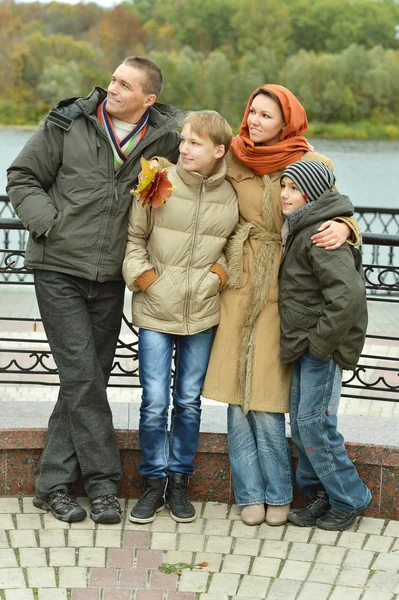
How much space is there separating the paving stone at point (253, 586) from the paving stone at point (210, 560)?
0.44 ft

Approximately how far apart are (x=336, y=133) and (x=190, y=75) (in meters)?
5.27

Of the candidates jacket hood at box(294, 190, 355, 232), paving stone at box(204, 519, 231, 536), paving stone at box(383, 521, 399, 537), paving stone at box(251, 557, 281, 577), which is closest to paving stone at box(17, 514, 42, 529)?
paving stone at box(204, 519, 231, 536)

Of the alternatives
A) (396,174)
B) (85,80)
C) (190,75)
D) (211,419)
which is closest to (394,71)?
(396,174)

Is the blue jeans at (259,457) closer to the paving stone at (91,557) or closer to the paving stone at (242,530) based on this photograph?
the paving stone at (242,530)

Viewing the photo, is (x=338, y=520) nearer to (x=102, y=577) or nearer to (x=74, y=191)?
(x=102, y=577)

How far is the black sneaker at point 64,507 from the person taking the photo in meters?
3.82

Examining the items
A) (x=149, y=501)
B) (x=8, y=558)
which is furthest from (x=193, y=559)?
(x=8, y=558)

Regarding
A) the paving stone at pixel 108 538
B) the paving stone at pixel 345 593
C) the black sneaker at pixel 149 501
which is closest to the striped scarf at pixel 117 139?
the black sneaker at pixel 149 501

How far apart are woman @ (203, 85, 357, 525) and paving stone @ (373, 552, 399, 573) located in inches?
17.9

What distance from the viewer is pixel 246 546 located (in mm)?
3719

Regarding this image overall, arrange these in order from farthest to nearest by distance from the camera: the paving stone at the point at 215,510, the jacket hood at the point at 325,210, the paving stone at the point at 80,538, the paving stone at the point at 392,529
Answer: the paving stone at the point at 215,510 → the paving stone at the point at 392,529 → the paving stone at the point at 80,538 → the jacket hood at the point at 325,210

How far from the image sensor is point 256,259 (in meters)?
3.75

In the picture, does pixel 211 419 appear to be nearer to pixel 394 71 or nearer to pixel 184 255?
pixel 184 255

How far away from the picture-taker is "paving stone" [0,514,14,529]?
3.80 metres
